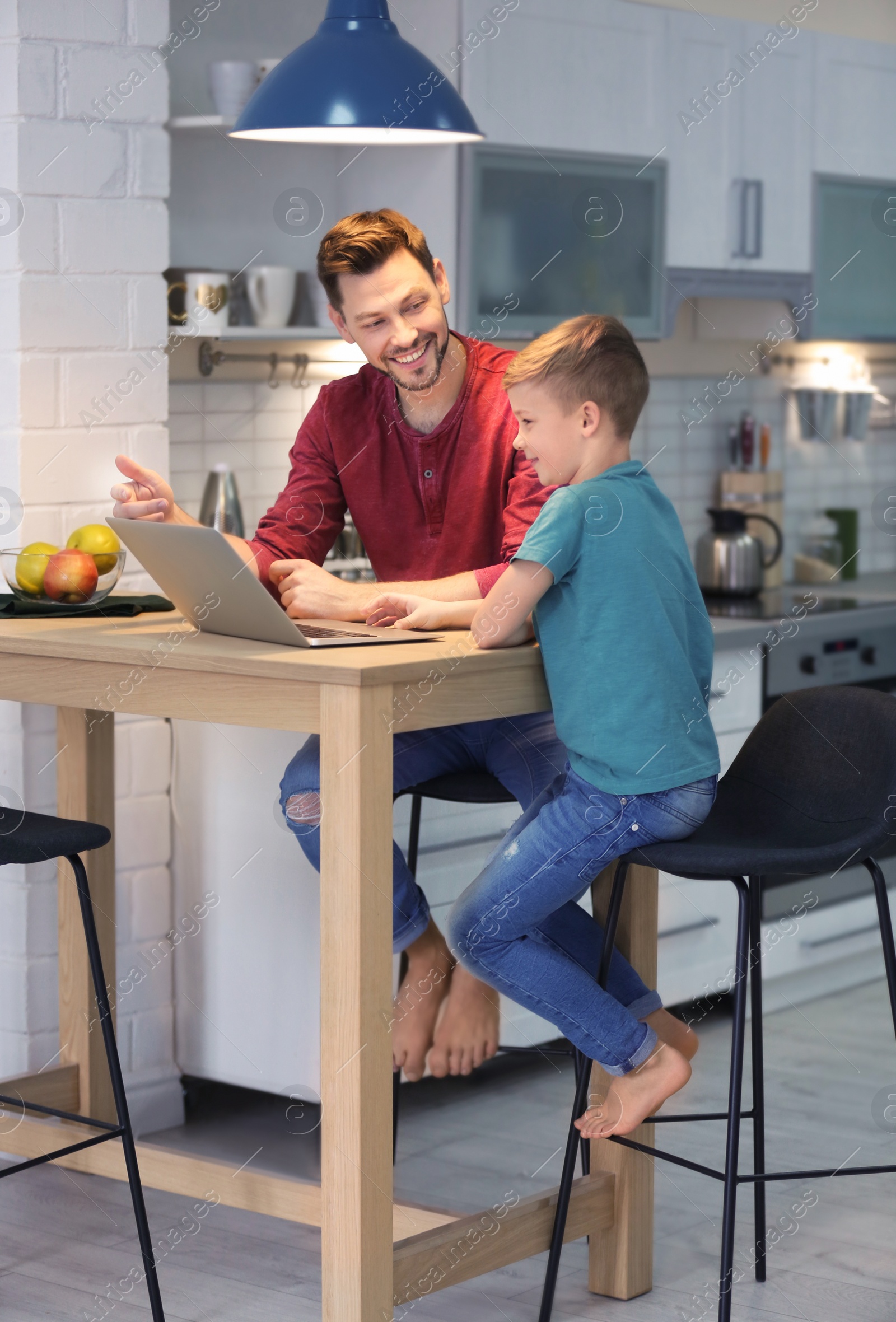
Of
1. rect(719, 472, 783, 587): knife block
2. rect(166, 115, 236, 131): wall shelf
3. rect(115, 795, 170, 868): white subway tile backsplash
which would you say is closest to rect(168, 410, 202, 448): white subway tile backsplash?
rect(166, 115, 236, 131): wall shelf

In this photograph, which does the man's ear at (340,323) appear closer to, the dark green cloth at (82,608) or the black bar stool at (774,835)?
the dark green cloth at (82,608)

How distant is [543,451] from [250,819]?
3.72 feet

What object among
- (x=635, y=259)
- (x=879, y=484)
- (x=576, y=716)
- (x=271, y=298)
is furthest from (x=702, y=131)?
(x=576, y=716)

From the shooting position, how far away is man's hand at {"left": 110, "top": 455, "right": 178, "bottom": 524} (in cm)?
270

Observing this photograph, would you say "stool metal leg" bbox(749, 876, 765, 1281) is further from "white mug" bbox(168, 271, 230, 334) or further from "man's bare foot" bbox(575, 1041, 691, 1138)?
"white mug" bbox(168, 271, 230, 334)

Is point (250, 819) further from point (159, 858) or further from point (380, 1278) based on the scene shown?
point (380, 1278)

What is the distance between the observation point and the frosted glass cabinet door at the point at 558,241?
12.4 feet

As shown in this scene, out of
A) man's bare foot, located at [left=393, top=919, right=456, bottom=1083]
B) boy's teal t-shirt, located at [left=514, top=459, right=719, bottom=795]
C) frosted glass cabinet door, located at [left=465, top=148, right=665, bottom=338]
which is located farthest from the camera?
frosted glass cabinet door, located at [left=465, top=148, right=665, bottom=338]

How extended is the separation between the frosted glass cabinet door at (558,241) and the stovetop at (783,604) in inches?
26.9

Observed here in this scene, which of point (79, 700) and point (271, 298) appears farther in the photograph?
point (271, 298)

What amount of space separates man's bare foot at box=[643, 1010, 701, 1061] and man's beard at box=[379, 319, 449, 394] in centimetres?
98

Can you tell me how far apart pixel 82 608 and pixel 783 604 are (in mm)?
2263

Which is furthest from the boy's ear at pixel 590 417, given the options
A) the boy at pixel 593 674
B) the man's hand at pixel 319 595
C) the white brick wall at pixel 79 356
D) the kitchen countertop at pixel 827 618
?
the kitchen countertop at pixel 827 618

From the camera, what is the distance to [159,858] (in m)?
3.33
